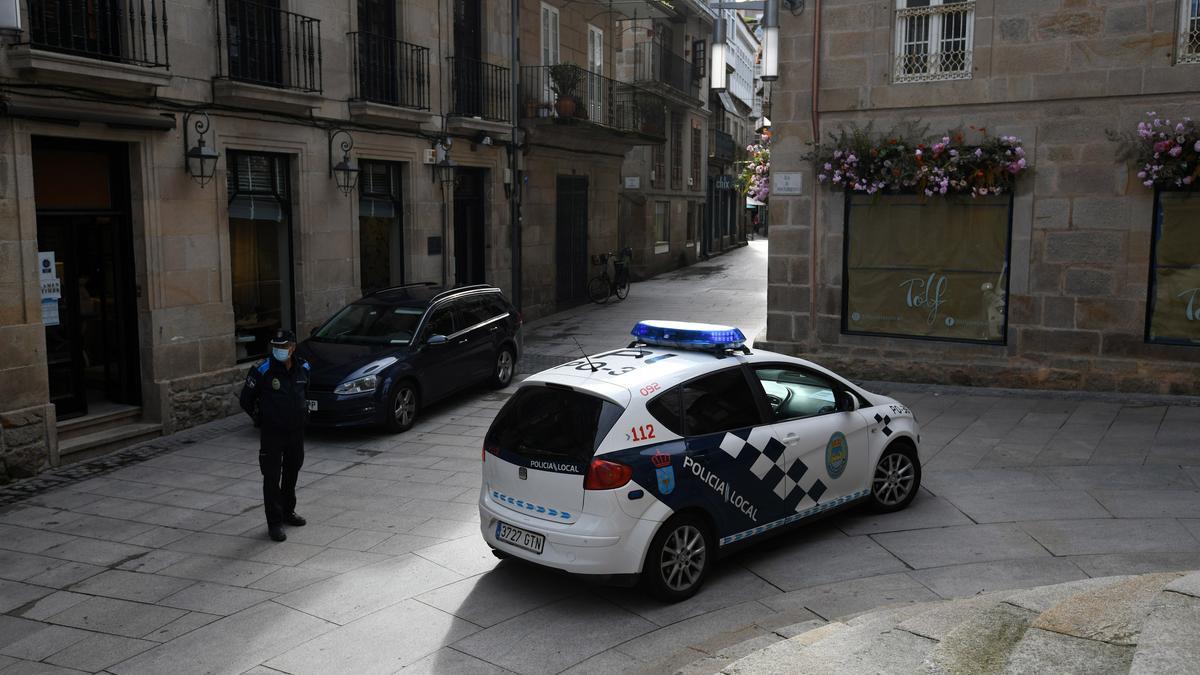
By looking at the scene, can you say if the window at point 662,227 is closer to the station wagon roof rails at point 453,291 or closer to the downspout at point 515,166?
the downspout at point 515,166

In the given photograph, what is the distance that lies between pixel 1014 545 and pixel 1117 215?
6.85m

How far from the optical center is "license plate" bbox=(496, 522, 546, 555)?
648cm

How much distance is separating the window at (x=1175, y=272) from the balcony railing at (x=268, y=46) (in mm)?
11377

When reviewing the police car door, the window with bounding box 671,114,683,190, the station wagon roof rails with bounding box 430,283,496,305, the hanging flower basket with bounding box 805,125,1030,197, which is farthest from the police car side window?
the window with bounding box 671,114,683,190

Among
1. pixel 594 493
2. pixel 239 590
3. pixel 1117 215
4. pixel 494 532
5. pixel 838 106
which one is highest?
pixel 838 106

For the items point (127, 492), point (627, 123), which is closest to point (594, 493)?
point (127, 492)

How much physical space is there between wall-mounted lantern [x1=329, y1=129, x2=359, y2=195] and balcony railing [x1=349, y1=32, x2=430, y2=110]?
64cm

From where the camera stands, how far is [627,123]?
26.4 metres

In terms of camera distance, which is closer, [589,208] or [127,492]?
[127,492]

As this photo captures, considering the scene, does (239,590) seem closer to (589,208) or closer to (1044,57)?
(1044,57)

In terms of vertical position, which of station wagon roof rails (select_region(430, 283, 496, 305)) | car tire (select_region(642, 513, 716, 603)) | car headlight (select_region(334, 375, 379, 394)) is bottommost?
car tire (select_region(642, 513, 716, 603))

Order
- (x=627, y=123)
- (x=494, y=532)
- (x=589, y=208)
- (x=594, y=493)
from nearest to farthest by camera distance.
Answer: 1. (x=594, y=493)
2. (x=494, y=532)
3. (x=589, y=208)
4. (x=627, y=123)

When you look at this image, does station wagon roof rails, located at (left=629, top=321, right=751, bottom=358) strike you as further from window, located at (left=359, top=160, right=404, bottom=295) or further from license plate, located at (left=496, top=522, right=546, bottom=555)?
window, located at (left=359, top=160, right=404, bottom=295)

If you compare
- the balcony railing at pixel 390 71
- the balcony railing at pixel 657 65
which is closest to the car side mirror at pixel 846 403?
the balcony railing at pixel 390 71
